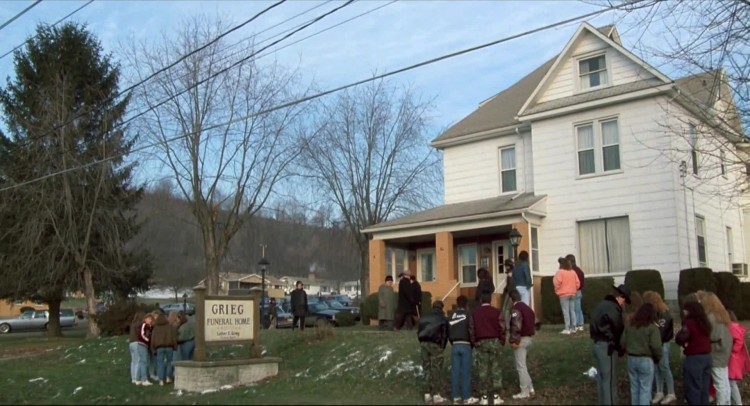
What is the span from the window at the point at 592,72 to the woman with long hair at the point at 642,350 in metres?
15.4

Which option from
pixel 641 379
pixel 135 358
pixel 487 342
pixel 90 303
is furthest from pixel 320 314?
pixel 641 379

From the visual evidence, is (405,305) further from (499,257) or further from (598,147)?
(598,147)

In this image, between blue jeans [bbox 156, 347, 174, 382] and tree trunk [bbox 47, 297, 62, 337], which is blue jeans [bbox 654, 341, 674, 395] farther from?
tree trunk [bbox 47, 297, 62, 337]

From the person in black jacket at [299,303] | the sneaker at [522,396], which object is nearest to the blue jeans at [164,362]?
the person in black jacket at [299,303]

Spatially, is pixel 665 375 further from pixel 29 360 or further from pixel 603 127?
pixel 29 360

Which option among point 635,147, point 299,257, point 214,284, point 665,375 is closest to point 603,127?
point 635,147

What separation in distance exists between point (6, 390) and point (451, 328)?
10345 millimetres

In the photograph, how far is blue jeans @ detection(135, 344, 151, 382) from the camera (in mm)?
15477

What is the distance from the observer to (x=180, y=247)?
75.8m

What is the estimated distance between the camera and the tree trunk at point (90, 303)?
1145 inches

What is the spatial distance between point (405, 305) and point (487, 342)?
819 cm

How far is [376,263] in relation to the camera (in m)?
27.9

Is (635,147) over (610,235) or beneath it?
over

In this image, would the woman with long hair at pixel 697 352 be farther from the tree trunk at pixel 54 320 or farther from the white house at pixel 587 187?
the tree trunk at pixel 54 320
